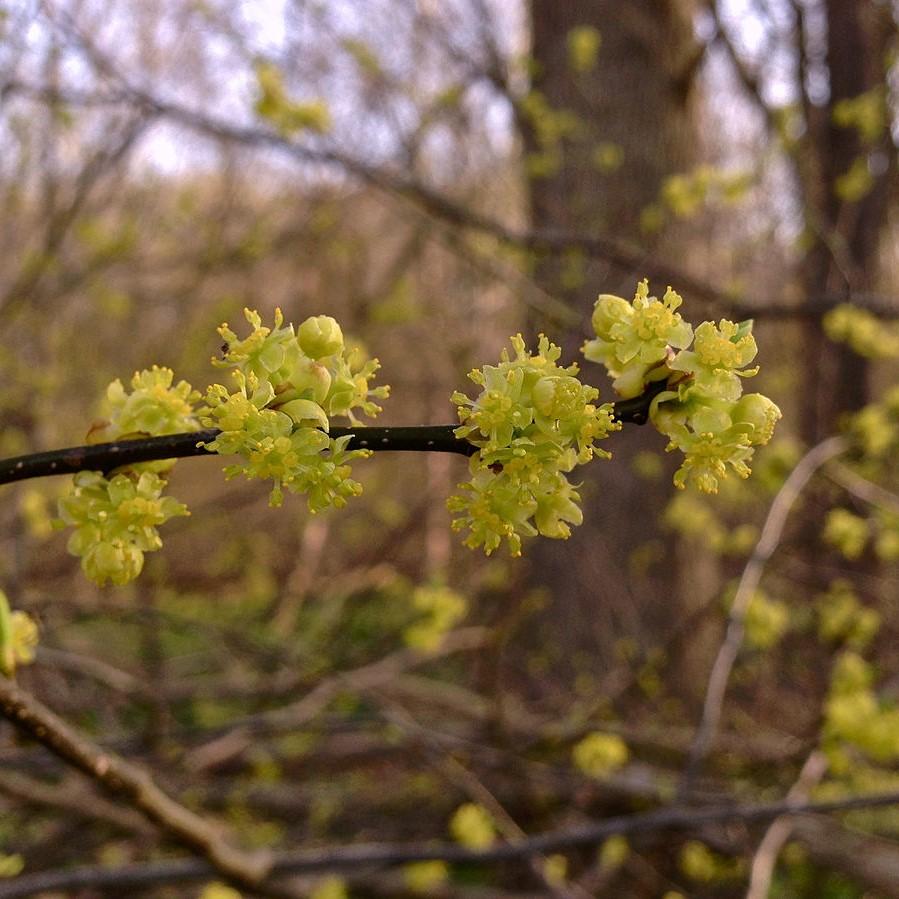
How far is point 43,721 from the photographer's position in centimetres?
102

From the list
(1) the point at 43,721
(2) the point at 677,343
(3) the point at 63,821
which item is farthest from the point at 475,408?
(3) the point at 63,821

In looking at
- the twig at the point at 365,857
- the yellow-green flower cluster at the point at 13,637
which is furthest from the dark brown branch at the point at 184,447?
the twig at the point at 365,857

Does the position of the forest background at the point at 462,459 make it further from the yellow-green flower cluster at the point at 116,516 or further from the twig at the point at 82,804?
the yellow-green flower cluster at the point at 116,516

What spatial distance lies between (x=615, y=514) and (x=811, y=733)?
2.10 m

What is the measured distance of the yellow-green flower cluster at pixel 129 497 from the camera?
1020 millimetres

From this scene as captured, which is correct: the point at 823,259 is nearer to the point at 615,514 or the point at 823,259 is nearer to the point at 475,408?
the point at 615,514

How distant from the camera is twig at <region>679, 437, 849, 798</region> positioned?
7.92ft

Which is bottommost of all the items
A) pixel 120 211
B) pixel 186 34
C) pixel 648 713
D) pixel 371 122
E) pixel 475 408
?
pixel 648 713

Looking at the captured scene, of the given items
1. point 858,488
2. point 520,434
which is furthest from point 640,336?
point 858,488

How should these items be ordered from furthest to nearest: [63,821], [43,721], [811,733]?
[63,821] → [811,733] → [43,721]

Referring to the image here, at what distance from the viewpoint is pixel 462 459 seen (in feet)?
20.1

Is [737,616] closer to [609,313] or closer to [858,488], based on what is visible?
[858,488]

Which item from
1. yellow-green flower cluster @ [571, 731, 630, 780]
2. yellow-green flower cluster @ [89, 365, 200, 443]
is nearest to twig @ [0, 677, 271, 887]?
yellow-green flower cluster @ [89, 365, 200, 443]

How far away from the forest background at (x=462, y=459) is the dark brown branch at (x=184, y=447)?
1.00 metres
